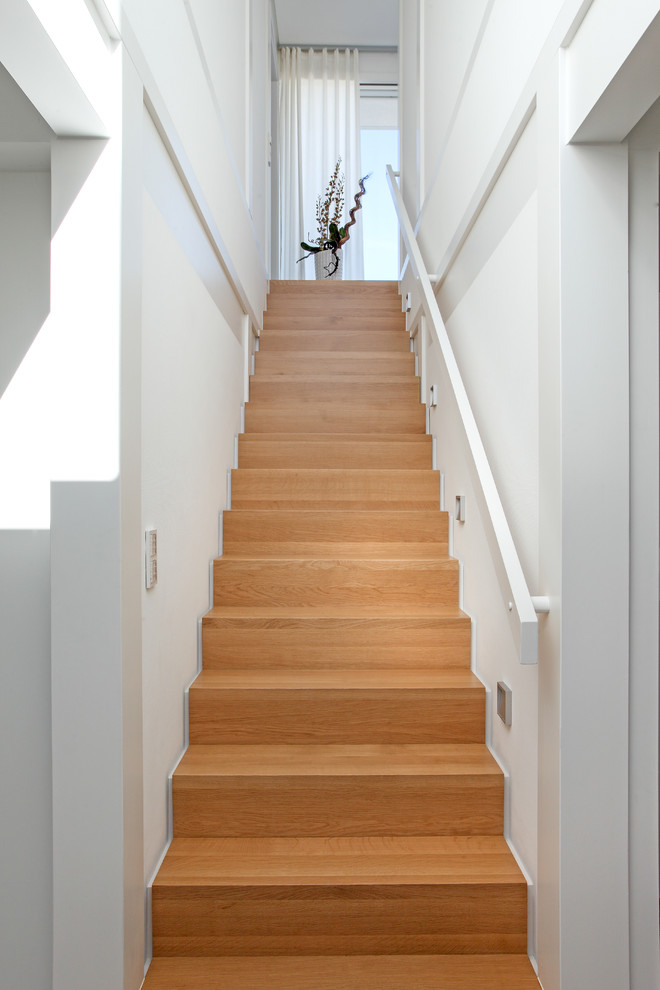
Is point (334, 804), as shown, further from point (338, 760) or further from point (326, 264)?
point (326, 264)

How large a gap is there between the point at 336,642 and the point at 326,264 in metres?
4.14

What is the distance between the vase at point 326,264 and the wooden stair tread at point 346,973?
198 inches

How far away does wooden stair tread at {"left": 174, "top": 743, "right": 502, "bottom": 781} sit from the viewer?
6.35ft

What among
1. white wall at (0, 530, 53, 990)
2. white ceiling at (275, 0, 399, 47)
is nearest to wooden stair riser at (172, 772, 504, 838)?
white wall at (0, 530, 53, 990)

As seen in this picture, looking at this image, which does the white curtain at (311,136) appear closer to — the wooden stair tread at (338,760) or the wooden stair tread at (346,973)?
the wooden stair tread at (338,760)

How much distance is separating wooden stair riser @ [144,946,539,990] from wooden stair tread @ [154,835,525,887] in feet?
0.61

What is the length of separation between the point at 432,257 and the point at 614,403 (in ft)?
6.72

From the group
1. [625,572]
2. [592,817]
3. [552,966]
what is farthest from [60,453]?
[552,966]

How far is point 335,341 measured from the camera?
4.27 meters

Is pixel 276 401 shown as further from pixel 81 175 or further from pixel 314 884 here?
pixel 314 884

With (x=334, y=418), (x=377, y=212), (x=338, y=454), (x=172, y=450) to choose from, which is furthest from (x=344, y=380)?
(x=377, y=212)

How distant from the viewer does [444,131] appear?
3027 millimetres

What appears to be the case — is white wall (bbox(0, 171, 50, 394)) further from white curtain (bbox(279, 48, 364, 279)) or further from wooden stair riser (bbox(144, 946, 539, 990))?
white curtain (bbox(279, 48, 364, 279))

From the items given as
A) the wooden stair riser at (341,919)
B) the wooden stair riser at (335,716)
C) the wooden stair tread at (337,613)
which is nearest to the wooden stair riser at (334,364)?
the wooden stair tread at (337,613)
